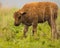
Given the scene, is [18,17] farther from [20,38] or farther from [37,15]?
[20,38]

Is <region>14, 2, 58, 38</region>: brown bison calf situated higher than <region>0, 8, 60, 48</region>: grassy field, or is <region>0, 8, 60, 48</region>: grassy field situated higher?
<region>14, 2, 58, 38</region>: brown bison calf

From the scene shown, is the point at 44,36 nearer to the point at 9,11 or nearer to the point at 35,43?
the point at 35,43

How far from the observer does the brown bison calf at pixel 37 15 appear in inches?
396

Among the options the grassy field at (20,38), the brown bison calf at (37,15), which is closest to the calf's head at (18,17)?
the brown bison calf at (37,15)

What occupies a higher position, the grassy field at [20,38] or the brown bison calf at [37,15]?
the brown bison calf at [37,15]

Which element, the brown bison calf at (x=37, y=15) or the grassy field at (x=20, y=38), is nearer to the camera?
the grassy field at (x=20, y=38)

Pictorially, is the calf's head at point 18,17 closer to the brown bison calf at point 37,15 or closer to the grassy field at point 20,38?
the brown bison calf at point 37,15

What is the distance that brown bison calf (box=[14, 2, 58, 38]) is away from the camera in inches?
396

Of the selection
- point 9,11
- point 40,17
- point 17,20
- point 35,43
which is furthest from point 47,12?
point 9,11

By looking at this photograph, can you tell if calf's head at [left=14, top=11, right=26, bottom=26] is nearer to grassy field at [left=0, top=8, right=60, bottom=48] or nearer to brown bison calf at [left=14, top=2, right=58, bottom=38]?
brown bison calf at [left=14, top=2, right=58, bottom=38]

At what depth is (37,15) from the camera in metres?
10.1

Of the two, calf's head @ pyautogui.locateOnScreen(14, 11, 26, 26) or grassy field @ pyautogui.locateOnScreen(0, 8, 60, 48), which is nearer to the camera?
grassy field @ pyautogui.locateOnScreen(0, 8, 60, 48)

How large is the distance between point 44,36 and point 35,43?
75cm

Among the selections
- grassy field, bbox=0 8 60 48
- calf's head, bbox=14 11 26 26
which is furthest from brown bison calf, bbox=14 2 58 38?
grassy field, bbox=0 8 60 48
